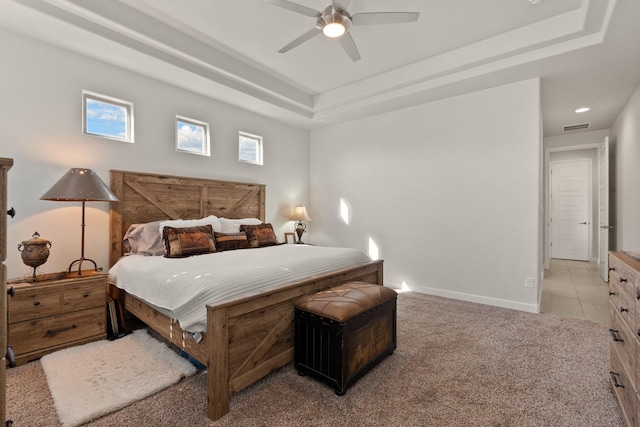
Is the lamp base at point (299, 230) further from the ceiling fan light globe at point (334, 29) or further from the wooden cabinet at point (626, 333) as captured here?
the wooden cabinet at point (626, 333)

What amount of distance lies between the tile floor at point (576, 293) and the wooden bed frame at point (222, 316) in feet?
7.82

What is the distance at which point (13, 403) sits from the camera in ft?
6.05

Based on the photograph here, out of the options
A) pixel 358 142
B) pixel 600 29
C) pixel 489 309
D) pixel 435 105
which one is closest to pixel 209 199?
pixel 358 142

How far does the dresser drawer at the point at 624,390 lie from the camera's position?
1475 millimetres

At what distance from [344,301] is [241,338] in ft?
2.29

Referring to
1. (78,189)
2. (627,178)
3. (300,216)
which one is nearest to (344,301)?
(78,189)

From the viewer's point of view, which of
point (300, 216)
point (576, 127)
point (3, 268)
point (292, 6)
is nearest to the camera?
point (3, 268)

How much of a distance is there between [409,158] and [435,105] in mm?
793

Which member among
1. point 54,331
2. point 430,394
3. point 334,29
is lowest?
point 430,394

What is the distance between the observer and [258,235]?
382 centimetres

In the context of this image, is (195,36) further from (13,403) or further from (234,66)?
(13,403)

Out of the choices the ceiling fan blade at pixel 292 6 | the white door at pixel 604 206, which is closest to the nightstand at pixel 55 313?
the ceiling fan blade at pixel 292 6

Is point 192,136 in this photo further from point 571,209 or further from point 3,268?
point 571,209

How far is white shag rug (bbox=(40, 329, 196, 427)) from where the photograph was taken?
1826 millimetres
